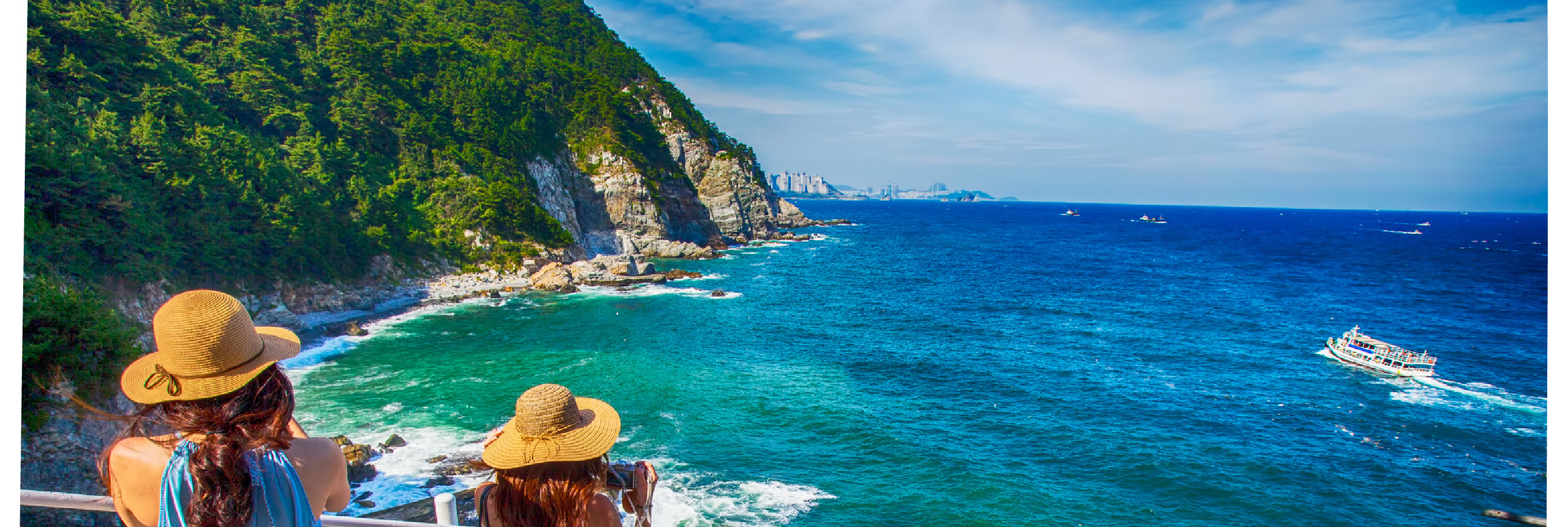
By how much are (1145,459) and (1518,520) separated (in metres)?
8.72

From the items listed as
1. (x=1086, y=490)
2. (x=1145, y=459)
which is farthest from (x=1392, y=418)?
(x=1086, y=490)

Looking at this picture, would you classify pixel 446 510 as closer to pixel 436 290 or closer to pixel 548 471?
pixel 548 471

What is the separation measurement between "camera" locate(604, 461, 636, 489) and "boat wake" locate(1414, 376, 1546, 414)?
37.6 metres

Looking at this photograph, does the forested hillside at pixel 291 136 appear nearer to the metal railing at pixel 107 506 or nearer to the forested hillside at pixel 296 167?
the forested hillside at pixel 296 167

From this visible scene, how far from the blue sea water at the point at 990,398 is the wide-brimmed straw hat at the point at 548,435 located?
1463 cm

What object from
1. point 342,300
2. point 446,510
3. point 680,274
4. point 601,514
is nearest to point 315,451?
point 446,510

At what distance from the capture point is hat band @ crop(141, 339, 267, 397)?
262cm

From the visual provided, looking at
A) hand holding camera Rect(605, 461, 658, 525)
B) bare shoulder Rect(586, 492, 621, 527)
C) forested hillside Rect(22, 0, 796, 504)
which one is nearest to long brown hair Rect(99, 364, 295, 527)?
bare shoulder Rect(586, 492, 621, 527)

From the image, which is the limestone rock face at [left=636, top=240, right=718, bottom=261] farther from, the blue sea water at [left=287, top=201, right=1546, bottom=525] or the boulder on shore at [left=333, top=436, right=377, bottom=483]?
the boulder on shore at [left=333, top=436, right=377, bottom=483]

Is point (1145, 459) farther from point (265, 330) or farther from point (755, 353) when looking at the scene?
point (265, 330)

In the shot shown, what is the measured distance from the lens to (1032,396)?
1062 inches

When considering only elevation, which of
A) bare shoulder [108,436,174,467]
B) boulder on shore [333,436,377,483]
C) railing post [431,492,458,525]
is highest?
bare shoulder [108,436,174,467]

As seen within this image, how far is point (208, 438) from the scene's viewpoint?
2584mm

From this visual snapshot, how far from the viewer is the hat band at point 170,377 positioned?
8.60 feet
